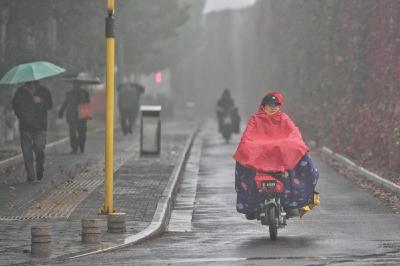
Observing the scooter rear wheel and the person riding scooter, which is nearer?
the scooter rear wheel

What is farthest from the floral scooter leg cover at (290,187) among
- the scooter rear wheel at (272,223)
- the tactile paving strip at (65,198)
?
the tactile paving strip at (65,198)

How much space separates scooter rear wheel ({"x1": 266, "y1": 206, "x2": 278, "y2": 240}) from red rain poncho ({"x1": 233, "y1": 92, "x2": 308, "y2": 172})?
1.62ft

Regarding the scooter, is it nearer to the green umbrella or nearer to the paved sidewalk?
the paved sidewalk

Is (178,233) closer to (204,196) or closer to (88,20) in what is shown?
(204,196)

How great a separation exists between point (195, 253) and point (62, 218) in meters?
3.46

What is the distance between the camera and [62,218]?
16516mm

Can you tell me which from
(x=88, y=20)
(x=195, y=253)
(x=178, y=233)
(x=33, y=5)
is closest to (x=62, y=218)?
(x=178, y=233)

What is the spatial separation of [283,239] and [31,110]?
8510 millimetres

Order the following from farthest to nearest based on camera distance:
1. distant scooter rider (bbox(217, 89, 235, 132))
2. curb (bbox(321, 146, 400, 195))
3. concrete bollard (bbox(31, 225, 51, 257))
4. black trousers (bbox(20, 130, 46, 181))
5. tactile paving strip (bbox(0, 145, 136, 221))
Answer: distant scooter rider (bbox(217, 89, 235, 132)) < black trousers (bbox(20, 130, 46, 181)) < curb (bbox(321, 146, 400, 195)) < tactile paving strip (bbox(0, 145, 136, 221)) < concrete bollard (bbox(31, 225, 51, 257))

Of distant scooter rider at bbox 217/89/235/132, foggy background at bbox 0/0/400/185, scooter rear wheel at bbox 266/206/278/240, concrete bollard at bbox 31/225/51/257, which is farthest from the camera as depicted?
distant scooter rider at bbox 217/89/235/132

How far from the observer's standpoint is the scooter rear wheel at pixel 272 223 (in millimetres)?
14648

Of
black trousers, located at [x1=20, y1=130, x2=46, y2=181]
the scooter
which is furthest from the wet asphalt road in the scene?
black trousers, located at [x1=20, y1=130, x2=46, y2=181]

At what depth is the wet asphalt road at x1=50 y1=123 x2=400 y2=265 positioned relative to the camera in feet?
42.0

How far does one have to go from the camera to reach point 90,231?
45.5 ft
